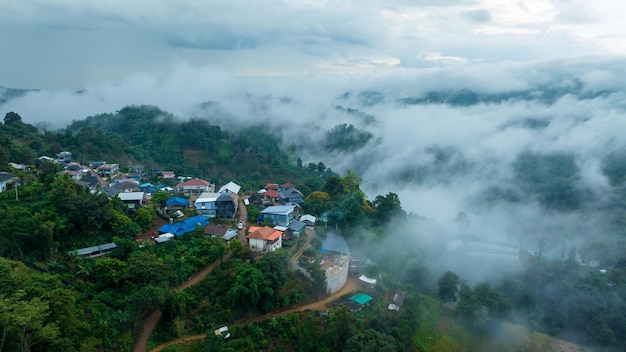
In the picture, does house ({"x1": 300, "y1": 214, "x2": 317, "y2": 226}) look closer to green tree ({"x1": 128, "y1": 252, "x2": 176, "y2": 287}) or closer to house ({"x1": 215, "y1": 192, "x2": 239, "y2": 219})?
house ({"x1": 215, "y1": 192, "x2": 239, "y2": 219})

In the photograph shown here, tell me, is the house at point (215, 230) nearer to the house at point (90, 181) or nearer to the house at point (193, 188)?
the house at point (193, 188)

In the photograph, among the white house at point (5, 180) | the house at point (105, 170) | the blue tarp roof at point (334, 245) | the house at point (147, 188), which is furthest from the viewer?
the house at point (105, 170)

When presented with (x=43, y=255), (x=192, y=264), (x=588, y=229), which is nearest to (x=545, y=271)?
(x=588, y=229)

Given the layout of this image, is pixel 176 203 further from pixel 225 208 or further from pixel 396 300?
pixel 396 300

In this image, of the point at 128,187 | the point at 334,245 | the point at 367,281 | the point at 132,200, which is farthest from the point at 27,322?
the point at 128,187

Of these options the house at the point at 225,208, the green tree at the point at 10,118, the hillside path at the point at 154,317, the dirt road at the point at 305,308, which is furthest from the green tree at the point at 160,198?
the green tree at the point at 10,118

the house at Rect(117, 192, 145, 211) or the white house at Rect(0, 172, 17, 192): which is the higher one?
the white house at Rect(0, 172, 17, 192)

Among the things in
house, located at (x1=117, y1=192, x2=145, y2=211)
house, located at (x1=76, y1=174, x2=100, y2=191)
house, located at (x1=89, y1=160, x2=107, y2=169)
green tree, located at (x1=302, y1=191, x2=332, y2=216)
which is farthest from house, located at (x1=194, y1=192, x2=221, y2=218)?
house, located at (x1=89, y1=160, x2=107, y2=169)
